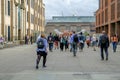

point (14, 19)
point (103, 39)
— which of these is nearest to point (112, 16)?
point (14, 19)

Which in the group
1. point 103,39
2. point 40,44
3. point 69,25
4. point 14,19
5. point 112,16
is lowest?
point 40,44

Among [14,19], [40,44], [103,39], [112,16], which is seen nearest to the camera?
[40,44]

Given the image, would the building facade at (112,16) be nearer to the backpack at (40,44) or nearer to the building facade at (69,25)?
the building facade at (69,25)

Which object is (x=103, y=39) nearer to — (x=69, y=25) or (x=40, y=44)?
(x=40, y=44)

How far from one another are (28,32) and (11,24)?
2218 cm

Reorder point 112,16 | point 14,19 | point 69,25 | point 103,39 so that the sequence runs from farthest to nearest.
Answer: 1. point 69,25
2. point 112,16
3. point 14,19
4. point 103,39

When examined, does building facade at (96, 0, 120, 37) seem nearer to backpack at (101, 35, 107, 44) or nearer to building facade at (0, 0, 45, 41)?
building facade at (0, 0, 45, 41)

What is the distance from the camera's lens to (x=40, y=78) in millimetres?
13469

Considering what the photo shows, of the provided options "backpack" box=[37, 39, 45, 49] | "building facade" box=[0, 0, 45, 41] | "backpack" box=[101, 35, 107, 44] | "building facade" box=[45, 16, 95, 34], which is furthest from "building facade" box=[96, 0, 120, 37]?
"backpack" box=[37, 39, 45, 49]

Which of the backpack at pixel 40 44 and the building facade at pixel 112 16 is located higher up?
the building facade at pixel 112 16

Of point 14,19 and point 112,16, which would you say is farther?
point 112,16

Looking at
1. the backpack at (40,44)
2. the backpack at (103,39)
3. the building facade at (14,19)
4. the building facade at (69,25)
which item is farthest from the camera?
the building facade at (69,25)

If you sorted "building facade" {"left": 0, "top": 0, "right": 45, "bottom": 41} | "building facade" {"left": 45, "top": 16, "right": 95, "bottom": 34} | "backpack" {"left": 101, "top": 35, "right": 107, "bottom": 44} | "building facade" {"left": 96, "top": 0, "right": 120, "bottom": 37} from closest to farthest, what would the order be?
"backpack" {"left": 101, "top": 35, "right": 107, "bottom": 44}
"building facade" {"left": 0, "top": 0, "right": 45, "bottom": 41}
"building facade" {"left": 96, "top": 0, "right": 120, "bottom": 37}
"building facade" {"left": 45, "top": 16, "right": 95, "bottom": 34}

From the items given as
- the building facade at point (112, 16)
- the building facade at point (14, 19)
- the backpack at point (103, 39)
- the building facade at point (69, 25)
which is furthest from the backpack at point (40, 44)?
the building facade at point (69, 25)
